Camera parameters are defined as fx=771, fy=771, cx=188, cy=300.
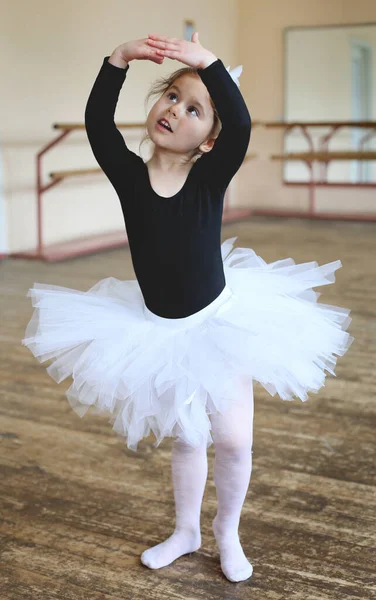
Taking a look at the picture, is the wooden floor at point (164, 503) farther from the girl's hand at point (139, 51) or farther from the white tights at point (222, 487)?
the girl's hand at point (139, 51)

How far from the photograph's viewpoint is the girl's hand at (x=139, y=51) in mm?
1281

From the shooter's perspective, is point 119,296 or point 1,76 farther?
point 1,76

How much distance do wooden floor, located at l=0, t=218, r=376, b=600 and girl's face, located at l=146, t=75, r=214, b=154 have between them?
2.54 ft

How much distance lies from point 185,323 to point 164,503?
53 centimetres

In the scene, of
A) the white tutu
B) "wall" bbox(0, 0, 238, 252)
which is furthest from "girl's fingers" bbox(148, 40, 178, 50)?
"wall" bbox(0, 0, 238, 252)

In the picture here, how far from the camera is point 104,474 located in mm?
1842

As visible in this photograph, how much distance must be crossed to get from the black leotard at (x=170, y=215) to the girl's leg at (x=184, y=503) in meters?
0.27

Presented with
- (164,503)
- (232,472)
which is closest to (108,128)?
(232,472)

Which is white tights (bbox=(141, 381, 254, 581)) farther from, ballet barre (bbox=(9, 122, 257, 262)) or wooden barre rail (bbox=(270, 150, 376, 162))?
wooden barre rail (bbox=(270, 150, 376, 162))

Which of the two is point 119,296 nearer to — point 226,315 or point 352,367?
point 226,315

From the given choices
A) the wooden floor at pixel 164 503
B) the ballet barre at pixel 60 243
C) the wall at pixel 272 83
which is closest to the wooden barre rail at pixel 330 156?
the wall at pixel 272 83

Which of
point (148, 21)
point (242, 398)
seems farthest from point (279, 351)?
point (148, 21)

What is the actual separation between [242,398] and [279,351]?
0.34ft

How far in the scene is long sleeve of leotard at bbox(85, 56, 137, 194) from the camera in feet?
4.42
